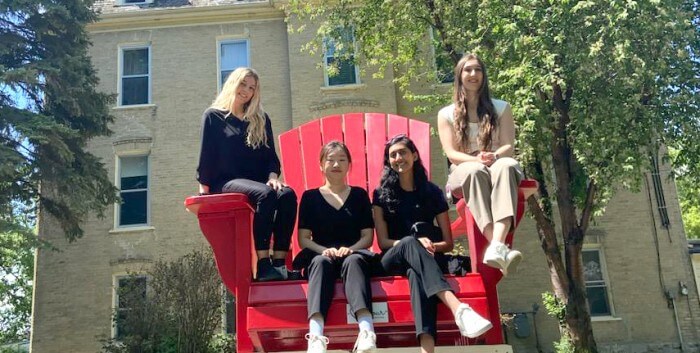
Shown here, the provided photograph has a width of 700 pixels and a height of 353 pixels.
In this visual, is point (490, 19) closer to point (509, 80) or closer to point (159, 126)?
point (509, 80)

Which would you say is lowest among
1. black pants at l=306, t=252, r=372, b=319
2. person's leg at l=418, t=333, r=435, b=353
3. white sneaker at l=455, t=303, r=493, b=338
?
person's leg at l=418, t=333, r=435, b=353

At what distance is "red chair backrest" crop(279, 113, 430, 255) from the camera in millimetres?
3906

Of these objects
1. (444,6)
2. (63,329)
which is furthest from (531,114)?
(63,329)

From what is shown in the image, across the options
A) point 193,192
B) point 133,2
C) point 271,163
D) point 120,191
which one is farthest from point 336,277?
point 133,2

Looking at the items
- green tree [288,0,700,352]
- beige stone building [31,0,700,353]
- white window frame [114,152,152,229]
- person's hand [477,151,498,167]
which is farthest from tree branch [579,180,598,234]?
white window frame [114,152,152,229]

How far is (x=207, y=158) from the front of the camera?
10.2 ft

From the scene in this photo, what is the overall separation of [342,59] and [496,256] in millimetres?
9007

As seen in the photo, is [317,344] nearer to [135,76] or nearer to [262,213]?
[262,213]

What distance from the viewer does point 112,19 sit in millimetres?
13094

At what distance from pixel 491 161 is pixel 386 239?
2.24 feet

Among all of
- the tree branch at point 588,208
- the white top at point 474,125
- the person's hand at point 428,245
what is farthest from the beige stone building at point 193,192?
the person's hand at point 428,245

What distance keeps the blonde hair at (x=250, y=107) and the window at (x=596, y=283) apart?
1007cm

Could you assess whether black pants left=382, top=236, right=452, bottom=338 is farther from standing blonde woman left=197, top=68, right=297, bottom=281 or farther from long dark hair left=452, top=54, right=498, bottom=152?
long dark hair left=452, top=54, right=498, bottom=152

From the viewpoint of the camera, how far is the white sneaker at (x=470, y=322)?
2.25 metres
